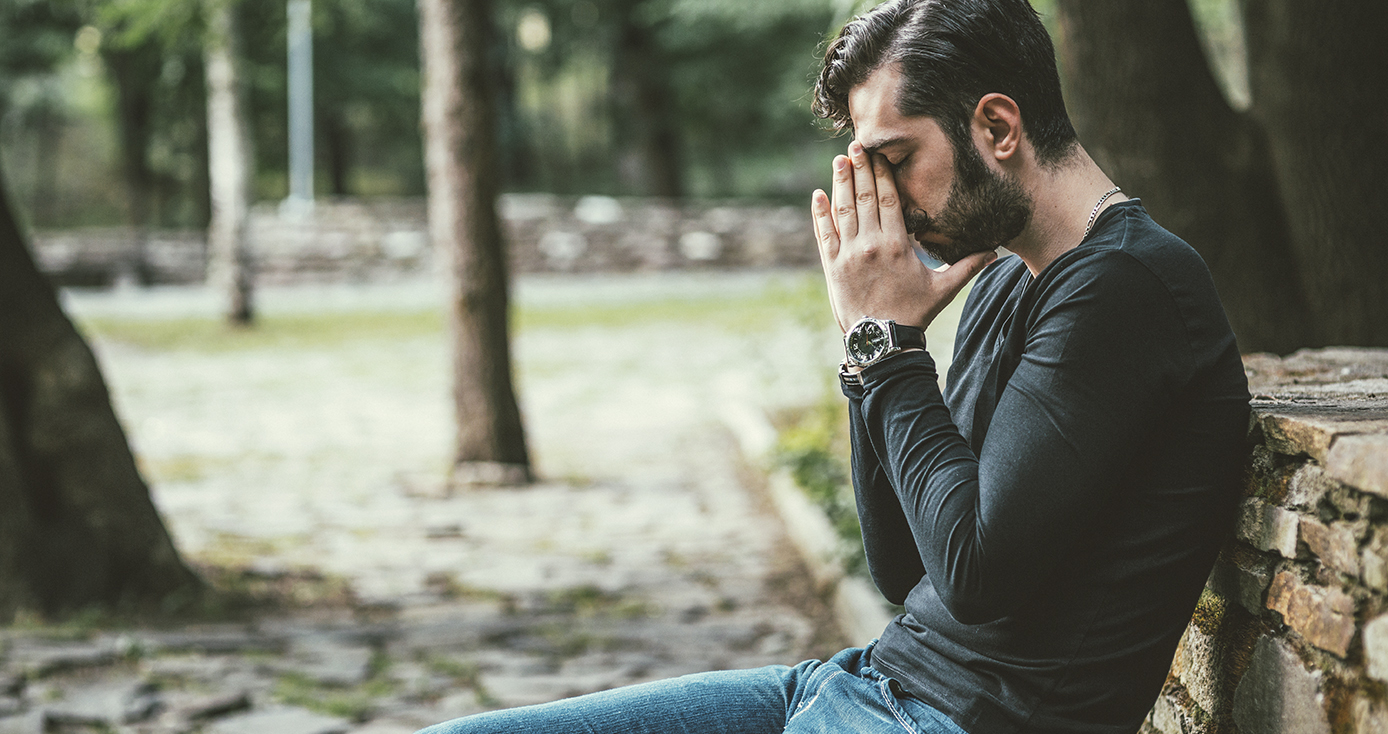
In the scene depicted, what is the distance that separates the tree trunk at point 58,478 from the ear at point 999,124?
4.64m

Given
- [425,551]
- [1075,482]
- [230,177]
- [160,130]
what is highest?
[1075,482]

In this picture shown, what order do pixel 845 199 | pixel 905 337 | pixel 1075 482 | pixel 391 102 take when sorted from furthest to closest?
pixel 391 102 < pixel 845 199 < pixel 905 337 < pixel 1075 482

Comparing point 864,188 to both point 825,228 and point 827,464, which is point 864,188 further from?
point 827,464

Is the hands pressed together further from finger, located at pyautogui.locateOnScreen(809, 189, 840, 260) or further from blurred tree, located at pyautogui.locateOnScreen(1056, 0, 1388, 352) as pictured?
blurred tree, located at pyautogui.locateOnScreen(1056, 0, 1388, 352)

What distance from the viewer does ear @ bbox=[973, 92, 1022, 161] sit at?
1888 millimetres

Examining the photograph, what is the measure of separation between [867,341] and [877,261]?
141mm

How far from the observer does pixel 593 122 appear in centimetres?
5434

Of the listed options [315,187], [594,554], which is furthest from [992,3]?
[315,187]

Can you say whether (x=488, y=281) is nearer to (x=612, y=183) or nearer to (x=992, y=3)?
(x=992, y=3)

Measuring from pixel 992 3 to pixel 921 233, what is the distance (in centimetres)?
37

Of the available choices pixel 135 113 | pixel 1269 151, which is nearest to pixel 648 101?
pixel 135 113

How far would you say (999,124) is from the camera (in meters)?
1.91

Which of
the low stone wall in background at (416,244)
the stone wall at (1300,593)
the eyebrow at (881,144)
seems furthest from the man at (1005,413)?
the low stone wall in background at (416,244)

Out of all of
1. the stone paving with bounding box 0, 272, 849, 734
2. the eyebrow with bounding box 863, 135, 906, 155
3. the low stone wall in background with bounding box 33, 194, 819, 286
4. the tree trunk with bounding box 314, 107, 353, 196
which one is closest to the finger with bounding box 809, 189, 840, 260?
the eyebrow with bounding box 863, 135, 906, 155
